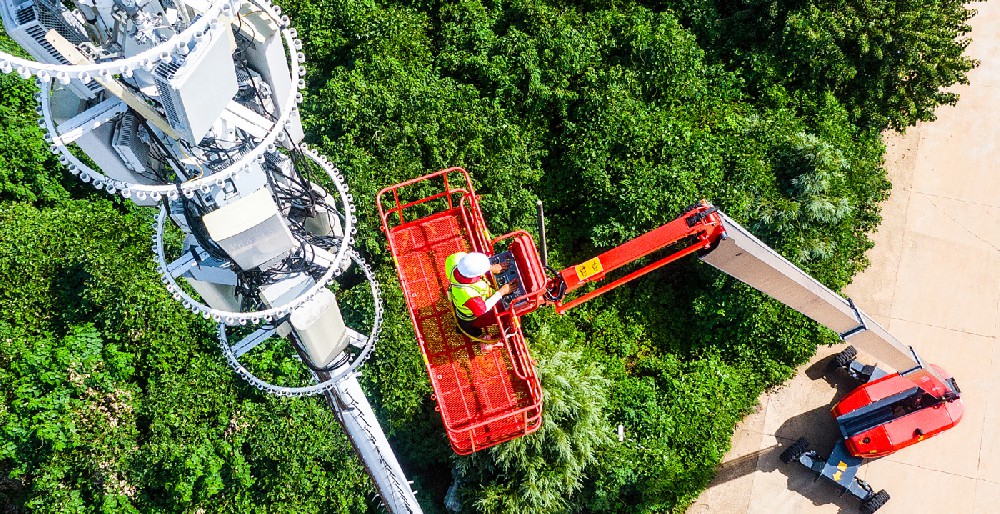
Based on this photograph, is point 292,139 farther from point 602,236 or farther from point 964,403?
point 964,403

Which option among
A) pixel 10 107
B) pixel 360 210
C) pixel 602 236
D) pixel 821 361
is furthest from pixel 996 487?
pixel 10 107

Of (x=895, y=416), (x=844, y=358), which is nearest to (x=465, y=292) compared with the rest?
(x=895, y=416)

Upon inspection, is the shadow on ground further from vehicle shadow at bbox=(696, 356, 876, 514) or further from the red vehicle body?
the red vehicle body

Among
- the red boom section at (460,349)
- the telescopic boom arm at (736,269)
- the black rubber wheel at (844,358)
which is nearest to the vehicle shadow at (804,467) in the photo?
the black rubber wheel at (844,358)

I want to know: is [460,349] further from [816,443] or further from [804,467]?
[816,443]

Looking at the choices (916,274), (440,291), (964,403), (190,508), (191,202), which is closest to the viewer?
(191,202)

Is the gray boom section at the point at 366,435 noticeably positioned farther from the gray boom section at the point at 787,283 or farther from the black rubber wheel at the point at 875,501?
the black rubber wheel at the point at 875,501

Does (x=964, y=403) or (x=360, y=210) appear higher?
(x=360, y=210)

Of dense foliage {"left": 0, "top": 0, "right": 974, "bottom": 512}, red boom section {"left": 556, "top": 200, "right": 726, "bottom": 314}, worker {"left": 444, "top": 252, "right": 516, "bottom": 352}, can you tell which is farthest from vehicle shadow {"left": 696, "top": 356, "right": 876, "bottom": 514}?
worker {"left": 444, "top": 252, "right": 516, "bottom": 352}
